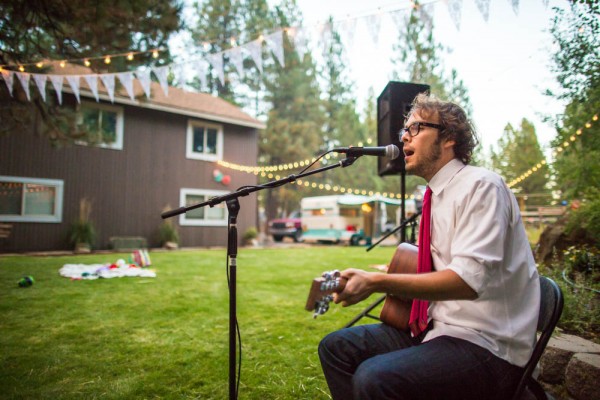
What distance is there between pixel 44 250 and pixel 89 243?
1.27 m

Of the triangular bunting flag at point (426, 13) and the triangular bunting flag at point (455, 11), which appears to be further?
the triangular bunting flag at point (426, 13)

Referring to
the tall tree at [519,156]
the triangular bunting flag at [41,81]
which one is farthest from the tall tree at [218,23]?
the tall tree at [519,156]

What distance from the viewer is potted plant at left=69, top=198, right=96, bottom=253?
412 inches

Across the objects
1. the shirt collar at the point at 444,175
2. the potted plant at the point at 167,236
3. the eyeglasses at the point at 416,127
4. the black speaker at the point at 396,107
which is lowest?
the potted plant at the point at 167,236

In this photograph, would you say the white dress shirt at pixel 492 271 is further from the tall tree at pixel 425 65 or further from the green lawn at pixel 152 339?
the tall tree at pixel 425 65

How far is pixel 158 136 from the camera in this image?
12.8m

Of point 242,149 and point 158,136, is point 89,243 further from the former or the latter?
point 242,149

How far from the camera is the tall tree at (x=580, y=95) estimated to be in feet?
9.99

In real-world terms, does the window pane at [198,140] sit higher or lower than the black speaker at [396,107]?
higher

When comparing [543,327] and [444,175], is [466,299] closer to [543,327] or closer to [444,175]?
[543,327]

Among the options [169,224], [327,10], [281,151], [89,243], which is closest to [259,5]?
[281,151]

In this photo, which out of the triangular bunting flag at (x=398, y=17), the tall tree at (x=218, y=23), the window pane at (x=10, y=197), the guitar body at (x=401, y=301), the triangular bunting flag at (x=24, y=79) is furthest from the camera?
the tall tree at (x=218, y=23)

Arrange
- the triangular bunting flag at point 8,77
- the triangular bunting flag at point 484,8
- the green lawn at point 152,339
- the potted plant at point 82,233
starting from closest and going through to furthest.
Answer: the green lawn at point 152,339, the triangular bunting flag at point 484,8, the triangular bunting flag at point 8,77, the potted plant at point 82,233

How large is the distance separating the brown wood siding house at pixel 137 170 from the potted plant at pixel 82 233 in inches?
16.8
